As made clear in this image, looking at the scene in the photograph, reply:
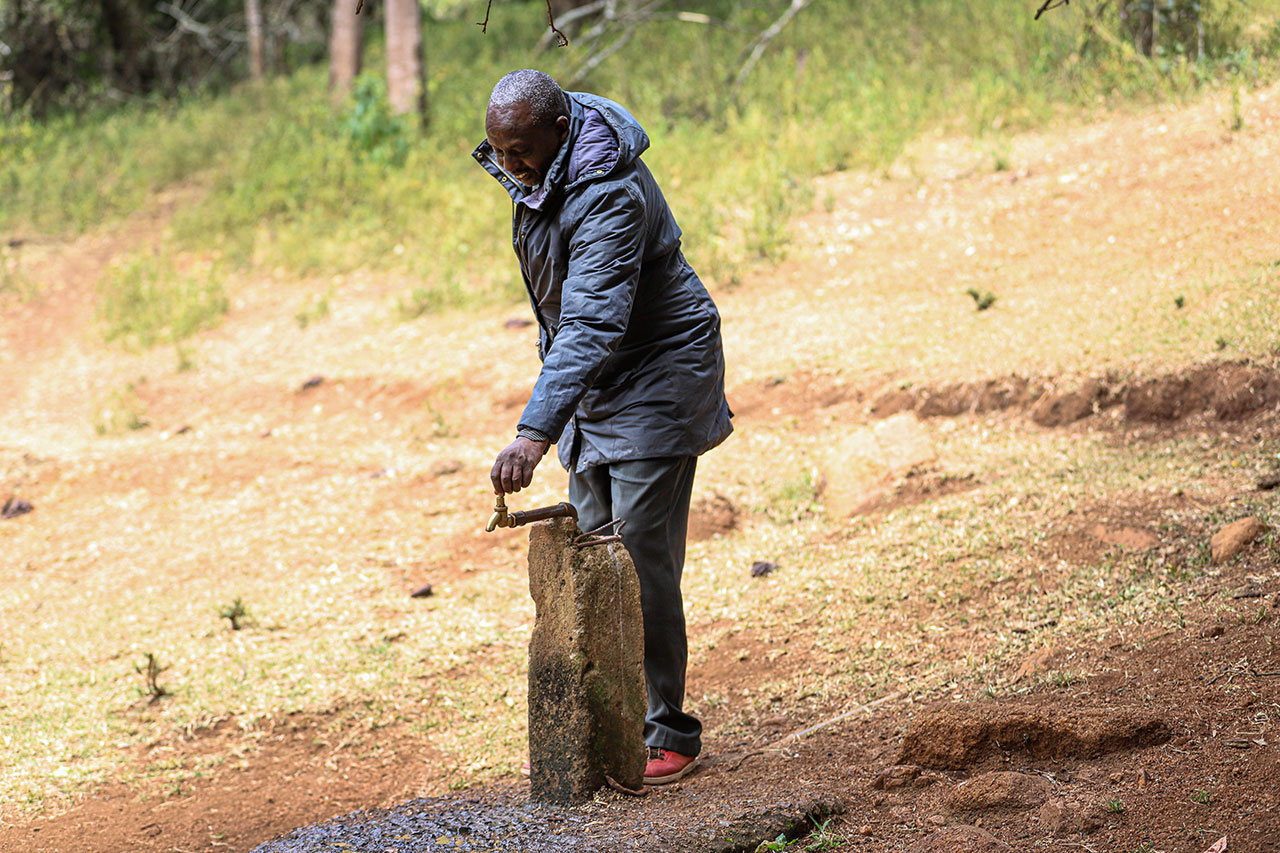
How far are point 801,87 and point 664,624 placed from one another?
759 cm

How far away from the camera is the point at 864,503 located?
4.97 metres

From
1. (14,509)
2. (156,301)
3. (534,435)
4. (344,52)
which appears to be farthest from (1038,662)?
(344,52)

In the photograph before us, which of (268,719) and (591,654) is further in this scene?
(268,719)

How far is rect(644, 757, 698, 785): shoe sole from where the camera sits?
3072 millimetres

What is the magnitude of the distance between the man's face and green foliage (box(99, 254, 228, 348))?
6652 mm

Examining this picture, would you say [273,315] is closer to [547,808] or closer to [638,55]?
[638,55]

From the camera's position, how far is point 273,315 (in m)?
9.17

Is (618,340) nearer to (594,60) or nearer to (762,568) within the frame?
(762,568)

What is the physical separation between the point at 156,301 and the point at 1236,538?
26.5ft

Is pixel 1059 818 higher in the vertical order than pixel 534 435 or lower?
lower

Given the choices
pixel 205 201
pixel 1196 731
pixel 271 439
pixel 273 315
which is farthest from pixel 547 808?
pixel 205 201

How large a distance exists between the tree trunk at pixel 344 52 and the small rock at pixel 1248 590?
10.7m

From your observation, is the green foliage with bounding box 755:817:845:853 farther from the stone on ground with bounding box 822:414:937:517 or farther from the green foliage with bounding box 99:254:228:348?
the green foliage with bounding box 99:254:228:348

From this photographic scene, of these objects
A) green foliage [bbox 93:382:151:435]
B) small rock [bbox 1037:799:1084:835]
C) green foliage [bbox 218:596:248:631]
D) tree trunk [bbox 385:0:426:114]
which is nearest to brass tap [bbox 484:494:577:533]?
small rock [bbox 1037:799:1084:835]
